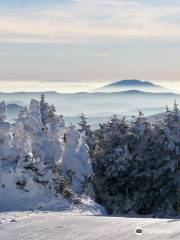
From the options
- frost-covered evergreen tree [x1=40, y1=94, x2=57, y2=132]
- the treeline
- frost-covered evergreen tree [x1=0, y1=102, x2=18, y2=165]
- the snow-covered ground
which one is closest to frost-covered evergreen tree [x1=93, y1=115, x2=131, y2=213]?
the treeline

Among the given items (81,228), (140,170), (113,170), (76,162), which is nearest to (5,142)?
(76,162)

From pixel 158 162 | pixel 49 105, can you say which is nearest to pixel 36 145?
pixel 158 162

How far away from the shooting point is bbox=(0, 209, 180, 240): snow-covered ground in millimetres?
15641

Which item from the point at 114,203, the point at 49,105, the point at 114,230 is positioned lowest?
the point at 114,203

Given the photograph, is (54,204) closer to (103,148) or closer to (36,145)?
(36,145)

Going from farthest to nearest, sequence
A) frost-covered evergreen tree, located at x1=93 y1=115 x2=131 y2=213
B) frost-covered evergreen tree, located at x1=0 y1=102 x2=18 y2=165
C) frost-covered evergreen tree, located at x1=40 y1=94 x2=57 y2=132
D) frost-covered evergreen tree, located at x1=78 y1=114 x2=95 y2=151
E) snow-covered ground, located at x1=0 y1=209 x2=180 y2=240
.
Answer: frost-covered evergreen tree, located at x1=40 y1=94 x2=57 y2=132
frost-covered evergreen tree, located at x1=78 y1=114 x2=95 y2=151
frost-covered evergreen tree, located at x1=93 y1=115 x2=131 y2=213
frost-covered evergreen tree, located at x1=0 y1=102 x2=18 y2=165
snow-covered ground, located at x1=0 y1=209 x2=180 y2=240

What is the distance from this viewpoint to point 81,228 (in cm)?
1709

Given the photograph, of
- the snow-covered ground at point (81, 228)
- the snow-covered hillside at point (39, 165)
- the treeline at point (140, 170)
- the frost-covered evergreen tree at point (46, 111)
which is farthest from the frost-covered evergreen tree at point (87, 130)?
the snow-covered ground at point (81, 228)

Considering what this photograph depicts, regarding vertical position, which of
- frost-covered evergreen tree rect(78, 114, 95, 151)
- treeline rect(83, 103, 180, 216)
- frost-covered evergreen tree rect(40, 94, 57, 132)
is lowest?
treeline rect(83, 103, 180, 216)

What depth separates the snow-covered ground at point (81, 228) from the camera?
15.6 meters

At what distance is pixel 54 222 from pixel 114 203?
878 inches

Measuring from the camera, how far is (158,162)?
4288 cm

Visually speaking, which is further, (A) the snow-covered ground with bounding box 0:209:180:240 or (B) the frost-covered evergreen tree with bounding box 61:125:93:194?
(B) the frost-covered evergreen tree with bounding box 61:125:93:194

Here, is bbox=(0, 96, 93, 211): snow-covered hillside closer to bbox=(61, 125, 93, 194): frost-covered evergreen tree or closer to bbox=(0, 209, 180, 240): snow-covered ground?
bbox=(61, 125, 93, 194): frost-covered evergreen tree
